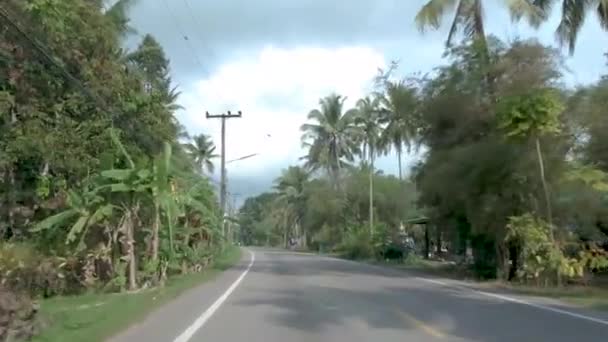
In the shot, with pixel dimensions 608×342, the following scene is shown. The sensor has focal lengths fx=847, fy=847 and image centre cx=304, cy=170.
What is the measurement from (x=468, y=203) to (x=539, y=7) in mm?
7808

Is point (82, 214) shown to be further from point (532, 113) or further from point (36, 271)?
point (532, 113)

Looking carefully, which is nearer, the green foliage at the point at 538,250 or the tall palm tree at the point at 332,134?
the green foliage at the point at 538,250

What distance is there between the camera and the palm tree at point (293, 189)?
329 ft

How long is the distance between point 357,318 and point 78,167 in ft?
43.6

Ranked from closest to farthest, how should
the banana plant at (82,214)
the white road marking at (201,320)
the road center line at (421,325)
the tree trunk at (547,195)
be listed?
the white road marking at (201,320) < the road center line at (421,325) < the banana plant at (82,214) < the tree trunk at (547,195)

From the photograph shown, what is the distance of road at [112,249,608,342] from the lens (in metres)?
13.6

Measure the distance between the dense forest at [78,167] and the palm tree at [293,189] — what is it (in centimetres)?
6817

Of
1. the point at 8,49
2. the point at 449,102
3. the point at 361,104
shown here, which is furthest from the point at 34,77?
the point at 361,104

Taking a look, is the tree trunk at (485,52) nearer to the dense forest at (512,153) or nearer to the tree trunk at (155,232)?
the dense forest at (512,153)

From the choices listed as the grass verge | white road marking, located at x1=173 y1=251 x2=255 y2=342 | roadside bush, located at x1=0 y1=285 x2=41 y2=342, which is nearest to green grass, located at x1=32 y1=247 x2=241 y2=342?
roadside bush, located at x1=0 y1=285 x2=41 y2=342

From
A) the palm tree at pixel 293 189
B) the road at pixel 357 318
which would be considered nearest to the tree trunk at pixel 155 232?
the road at pixel 357 318

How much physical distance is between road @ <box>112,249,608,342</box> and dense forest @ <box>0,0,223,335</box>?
2.88 meters

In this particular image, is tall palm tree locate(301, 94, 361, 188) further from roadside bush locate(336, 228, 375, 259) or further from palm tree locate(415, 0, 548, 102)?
palm tree locate(415, 0, 548, 102)

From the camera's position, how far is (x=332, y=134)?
7581 centimetres
